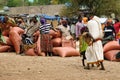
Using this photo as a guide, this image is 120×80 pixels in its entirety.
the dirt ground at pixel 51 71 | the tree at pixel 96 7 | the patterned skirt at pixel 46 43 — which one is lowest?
the dirt ground at pixel 51 71

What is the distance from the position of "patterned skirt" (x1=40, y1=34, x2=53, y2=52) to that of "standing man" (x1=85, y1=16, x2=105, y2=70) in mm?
4438

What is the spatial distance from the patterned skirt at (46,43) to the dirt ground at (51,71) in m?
1.85

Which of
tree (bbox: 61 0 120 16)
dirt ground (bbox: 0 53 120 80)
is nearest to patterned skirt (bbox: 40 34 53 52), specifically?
dirt ground (bbox: 0 53 120 80)

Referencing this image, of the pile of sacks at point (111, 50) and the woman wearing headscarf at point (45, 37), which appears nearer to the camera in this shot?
the pile of sacks at point (111, 50)

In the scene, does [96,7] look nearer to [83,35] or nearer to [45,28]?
[45,28]

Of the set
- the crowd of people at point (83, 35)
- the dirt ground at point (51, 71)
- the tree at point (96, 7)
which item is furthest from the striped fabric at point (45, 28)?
the tree at point (96, 7)

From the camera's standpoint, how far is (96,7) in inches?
1848

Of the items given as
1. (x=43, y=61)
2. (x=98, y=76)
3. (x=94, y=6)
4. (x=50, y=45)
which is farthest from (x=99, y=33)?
(x=94, y=6)

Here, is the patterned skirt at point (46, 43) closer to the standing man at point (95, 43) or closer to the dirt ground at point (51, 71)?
the dirt ground at point (51, 71)

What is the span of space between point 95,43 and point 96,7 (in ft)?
116

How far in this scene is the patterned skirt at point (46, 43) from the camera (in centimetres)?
1639

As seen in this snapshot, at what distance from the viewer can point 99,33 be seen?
11.9m

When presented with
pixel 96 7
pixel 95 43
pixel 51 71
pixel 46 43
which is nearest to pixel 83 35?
pixel 95 43

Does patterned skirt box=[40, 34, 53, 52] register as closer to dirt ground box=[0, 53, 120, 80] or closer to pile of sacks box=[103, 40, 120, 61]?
dirt ground box=[0, 53, 120, 80]
